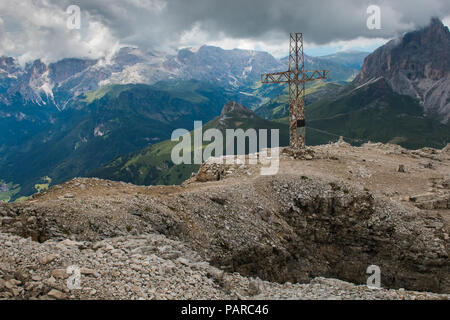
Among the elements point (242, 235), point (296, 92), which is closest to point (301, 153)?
point (296, 92)

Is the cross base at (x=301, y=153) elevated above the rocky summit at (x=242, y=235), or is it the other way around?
the cross base at (x=301, y=153)

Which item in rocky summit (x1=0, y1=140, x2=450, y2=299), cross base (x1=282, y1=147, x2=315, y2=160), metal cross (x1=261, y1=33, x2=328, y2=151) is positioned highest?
metal cross (x1=261, y1=33, x2=328, y2=151)

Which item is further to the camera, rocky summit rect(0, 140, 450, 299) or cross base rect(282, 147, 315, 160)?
cross base rect(282, 147, 315, 160)

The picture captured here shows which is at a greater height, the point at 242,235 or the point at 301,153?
the point at 301,153

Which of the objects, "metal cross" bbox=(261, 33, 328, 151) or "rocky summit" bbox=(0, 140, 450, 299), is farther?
"metal cross" bbox=(261, 33, 328, 151)

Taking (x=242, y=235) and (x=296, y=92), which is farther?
(x=296, y=92)

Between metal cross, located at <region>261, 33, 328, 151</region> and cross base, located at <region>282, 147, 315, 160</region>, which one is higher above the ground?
metal cross, located at <region>261, 33, 328, 151</region>

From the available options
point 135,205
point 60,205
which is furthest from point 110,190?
point 60,205

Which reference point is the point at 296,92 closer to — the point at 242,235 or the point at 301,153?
the point at 301,153

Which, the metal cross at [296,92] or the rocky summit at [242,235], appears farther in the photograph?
the metal cross at [296,92]
